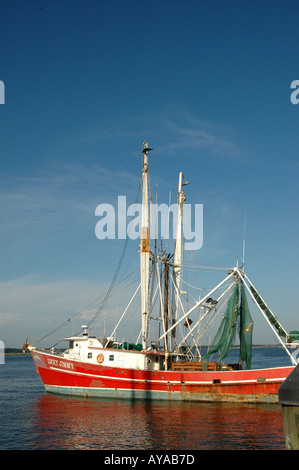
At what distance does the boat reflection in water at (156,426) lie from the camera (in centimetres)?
2238

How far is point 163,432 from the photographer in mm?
24891

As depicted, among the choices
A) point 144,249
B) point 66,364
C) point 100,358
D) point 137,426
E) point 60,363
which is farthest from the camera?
point 144,249

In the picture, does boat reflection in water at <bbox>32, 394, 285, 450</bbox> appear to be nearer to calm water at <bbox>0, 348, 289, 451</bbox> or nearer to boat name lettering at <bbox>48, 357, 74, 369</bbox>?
calm water at <bbox>0, 348, 289, 451</bbox>

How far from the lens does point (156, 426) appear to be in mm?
26641

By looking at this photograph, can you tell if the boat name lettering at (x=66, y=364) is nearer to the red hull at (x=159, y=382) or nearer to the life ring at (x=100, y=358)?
the red hull at (x=159, y=382)

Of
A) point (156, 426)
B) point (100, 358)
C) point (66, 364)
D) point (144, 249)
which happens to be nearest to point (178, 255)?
point (144, 249)

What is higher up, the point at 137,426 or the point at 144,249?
the point at 144,249

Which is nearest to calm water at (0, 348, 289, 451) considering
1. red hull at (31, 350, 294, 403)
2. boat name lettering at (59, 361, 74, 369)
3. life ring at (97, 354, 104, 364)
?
red hull at (31, 350, 294, 403)

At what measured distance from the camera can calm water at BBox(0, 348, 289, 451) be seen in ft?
73.6

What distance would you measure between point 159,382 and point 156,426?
1082 cm

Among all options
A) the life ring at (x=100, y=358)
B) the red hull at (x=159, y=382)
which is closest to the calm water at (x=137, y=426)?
the red hull at (x=159, y=382)

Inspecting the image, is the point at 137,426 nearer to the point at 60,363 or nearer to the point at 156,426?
the point at 156,426

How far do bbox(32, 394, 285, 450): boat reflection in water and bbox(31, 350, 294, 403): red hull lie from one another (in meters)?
0.92

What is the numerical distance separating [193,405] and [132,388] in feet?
19.8
